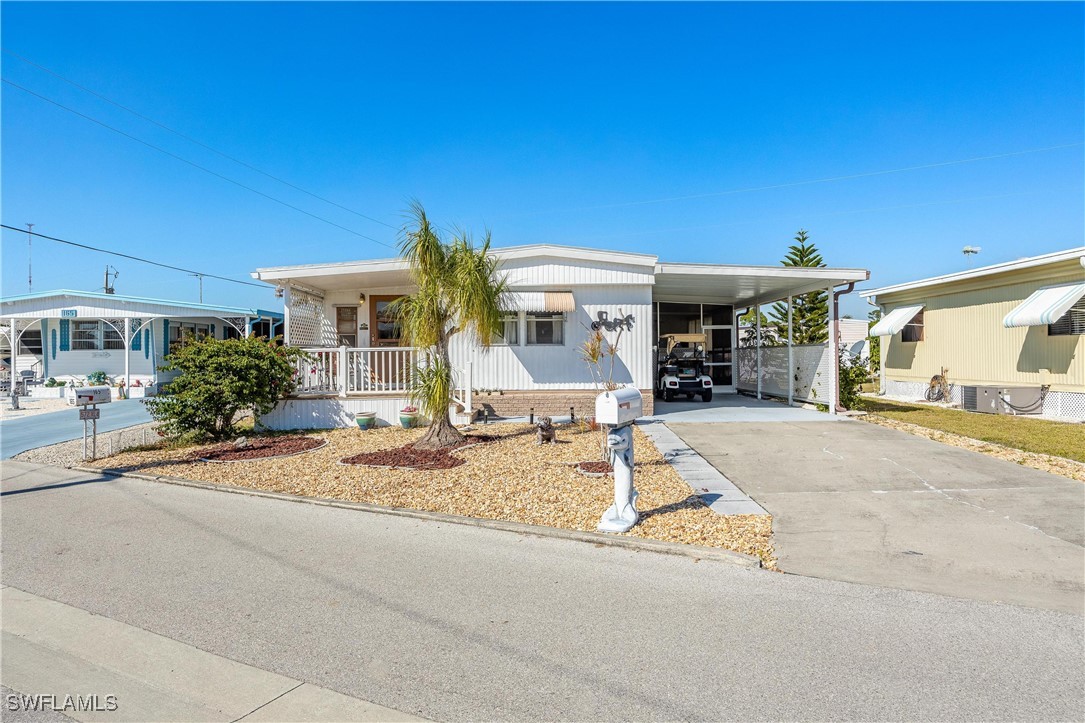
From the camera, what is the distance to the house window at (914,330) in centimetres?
1827

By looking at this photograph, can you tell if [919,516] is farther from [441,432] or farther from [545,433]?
[441,432]

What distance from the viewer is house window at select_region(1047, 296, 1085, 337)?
42.4 feet

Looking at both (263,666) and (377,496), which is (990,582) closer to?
(263,666)

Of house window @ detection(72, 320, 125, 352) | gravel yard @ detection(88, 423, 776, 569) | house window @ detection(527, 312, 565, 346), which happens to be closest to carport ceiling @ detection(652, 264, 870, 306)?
house window @ detection(527, 312, 565, 346)

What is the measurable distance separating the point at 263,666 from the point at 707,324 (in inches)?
701

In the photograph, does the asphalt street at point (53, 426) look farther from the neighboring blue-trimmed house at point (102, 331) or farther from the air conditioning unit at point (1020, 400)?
the air conditioning unit at point (1020, 400)

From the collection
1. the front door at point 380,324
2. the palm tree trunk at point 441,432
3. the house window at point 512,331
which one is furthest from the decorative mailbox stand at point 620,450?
the front door at point 380,324

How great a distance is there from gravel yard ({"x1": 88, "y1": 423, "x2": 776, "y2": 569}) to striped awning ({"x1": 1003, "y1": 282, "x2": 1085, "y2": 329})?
9473 mm

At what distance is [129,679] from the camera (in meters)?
3.19

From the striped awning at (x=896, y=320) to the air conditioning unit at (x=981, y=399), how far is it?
270 centimetres

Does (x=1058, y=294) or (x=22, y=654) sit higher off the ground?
(x=1058, y=294)

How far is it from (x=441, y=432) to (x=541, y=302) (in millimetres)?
3931

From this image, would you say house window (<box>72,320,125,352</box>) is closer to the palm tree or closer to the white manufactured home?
the white manufactured home

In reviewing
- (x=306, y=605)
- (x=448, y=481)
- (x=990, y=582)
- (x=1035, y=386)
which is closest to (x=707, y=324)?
(x=1035, y=386)
